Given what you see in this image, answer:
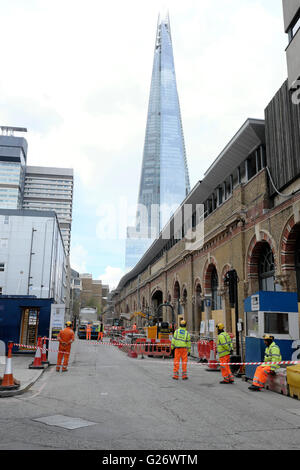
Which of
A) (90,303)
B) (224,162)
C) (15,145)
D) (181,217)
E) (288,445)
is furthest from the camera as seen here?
(15,145)

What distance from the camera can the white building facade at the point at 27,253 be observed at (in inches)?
1495

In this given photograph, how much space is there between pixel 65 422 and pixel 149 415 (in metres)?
1.50

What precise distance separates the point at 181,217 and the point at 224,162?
1108cm

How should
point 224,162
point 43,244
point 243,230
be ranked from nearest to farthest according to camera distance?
point 243,230
point 224,162
point 43,244

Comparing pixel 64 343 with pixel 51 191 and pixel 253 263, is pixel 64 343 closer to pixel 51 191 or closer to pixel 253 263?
pixel 253 263

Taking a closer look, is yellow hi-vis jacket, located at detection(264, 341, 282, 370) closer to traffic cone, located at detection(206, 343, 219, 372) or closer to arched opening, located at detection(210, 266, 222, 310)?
traffic cone, located at detection(206, 343, 219, 372)

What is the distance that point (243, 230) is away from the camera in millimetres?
19047

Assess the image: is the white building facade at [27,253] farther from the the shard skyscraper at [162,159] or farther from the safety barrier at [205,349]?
the the shard skyscraper at [162,159]

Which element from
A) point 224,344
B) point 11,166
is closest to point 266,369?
point 224,344

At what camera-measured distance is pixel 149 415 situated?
278 inches

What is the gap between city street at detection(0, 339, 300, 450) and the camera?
17.5ft

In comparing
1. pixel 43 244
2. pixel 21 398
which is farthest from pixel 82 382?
pixel 43 244
